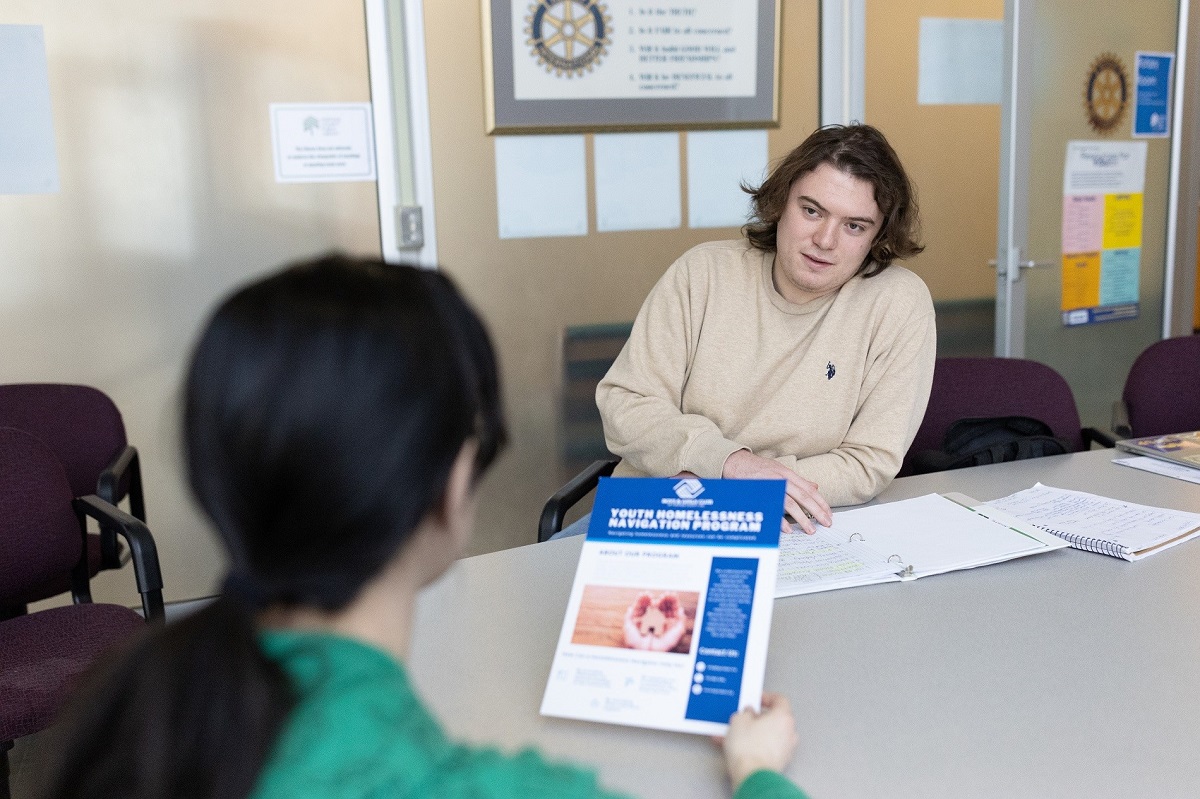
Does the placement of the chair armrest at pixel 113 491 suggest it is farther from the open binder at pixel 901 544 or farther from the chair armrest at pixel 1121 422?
the chair armrest at pixel 1121 422

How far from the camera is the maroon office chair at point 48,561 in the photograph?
186cm

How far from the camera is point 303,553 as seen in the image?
2.15ft

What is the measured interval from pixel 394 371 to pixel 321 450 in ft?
0.21

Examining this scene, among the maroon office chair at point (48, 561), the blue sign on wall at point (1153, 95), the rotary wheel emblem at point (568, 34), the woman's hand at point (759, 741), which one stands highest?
the rotary wheel emblem at point (568, 34)

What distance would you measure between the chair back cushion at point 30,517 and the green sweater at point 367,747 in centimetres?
164

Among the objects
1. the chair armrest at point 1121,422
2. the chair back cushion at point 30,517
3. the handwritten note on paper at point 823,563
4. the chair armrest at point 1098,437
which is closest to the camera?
the handwritten note on paper at point 823,563

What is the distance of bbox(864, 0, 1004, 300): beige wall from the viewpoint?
373 cm

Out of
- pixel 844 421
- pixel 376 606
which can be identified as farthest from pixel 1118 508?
pixel 376 606

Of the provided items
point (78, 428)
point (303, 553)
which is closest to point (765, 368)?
point (303, 553)

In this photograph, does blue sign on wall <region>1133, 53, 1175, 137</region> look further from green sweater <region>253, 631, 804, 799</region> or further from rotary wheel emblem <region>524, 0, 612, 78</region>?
green sweater <region>253, 631, 804, 799</region>

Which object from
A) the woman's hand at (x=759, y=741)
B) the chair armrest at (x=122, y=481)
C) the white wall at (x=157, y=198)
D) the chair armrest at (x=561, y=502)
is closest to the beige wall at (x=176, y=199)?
the white wall at (x=157, y=198)

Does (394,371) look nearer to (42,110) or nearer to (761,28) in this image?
(42,110)

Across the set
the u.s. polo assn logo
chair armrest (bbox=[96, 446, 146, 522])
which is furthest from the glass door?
chair armrest (bbox=[96, 446, 146, 522])

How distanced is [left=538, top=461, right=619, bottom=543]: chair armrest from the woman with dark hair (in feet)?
4.01
